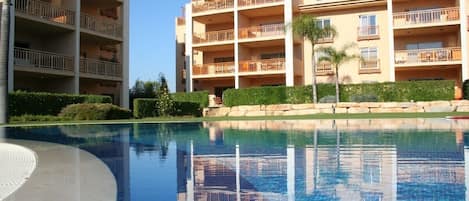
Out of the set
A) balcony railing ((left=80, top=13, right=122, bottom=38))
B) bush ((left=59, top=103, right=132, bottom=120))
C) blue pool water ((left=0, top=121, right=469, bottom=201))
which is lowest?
blue pool water ((left=0, top=121, right=469, bottom=201))

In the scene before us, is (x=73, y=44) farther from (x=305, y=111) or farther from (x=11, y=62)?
(x=305, y=111)

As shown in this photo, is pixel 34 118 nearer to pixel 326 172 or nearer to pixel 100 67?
pixel 100 67

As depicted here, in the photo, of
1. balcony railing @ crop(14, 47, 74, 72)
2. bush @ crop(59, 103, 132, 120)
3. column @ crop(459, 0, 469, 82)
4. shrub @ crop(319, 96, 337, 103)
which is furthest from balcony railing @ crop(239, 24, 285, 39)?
bush @ crop(59, 103, 132, 120)

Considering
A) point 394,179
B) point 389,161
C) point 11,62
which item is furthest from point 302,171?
point 11,62

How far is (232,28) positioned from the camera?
38.8 m

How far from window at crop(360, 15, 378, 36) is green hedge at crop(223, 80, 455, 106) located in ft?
25.8

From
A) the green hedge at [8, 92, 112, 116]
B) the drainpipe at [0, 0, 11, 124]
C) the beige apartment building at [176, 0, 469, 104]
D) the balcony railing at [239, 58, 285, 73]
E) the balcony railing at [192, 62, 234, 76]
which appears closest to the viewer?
the drainpipe at [0, 0, 11, 124]

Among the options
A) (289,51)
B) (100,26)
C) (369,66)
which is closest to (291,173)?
(100,26)

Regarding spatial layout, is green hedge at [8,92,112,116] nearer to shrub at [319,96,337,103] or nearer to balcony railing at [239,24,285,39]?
shrub at [319,96,337,103]

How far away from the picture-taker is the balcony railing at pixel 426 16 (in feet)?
98.5

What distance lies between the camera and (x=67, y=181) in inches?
180

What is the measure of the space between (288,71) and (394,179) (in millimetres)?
29706

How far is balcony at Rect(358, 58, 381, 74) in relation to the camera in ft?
110

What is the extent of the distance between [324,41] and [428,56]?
8260 millimetres
